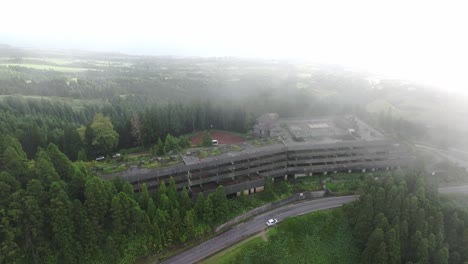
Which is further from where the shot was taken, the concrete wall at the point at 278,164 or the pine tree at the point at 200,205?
the concrete wall at the point at 278,164

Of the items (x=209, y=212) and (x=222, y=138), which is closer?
(x=209, y=212)

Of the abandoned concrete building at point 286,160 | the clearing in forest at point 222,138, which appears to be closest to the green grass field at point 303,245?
the abandoned concrete building at point 286,160

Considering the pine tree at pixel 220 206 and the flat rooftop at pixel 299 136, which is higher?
the flat rooftop at pixel 299 136

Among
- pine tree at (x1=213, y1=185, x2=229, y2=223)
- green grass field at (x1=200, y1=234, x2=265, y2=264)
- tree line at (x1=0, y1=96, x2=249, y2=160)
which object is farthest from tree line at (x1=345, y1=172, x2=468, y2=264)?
tree line at (x1=0, y1=96, x2=249, y2=160)

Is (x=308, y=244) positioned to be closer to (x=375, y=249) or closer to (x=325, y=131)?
(x=375, y=249)

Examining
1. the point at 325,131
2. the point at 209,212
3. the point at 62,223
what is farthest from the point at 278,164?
the point at 62,223

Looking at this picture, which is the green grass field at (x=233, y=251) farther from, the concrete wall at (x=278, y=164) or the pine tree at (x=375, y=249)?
the pine tree at (x=375, y=249)

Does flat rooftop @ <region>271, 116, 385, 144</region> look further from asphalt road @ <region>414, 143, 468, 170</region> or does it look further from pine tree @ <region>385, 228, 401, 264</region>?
pine tree @ <region>385, 228, 401, 264</region>
